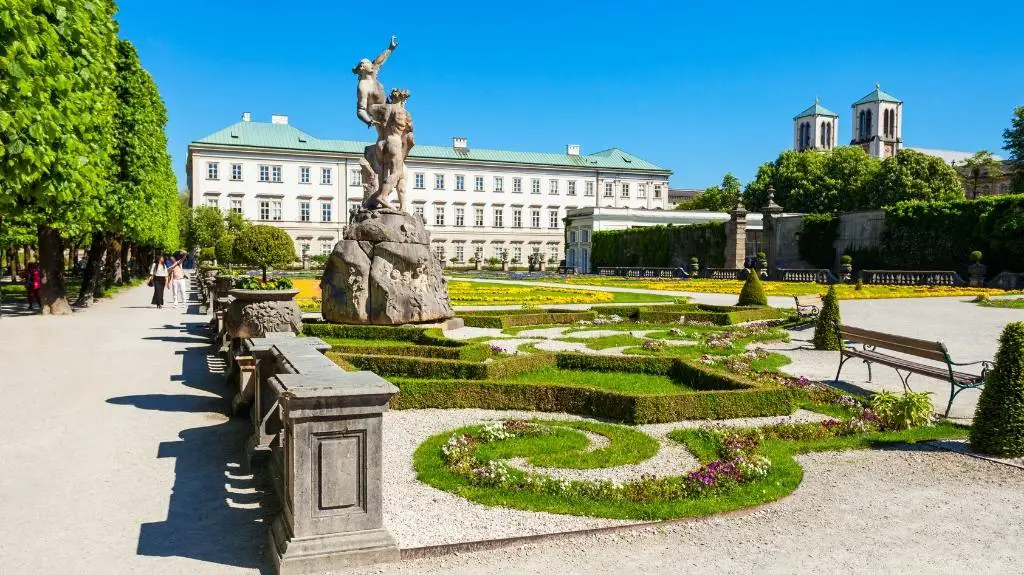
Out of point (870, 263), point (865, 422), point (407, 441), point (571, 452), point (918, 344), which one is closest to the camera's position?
point (571, 452)

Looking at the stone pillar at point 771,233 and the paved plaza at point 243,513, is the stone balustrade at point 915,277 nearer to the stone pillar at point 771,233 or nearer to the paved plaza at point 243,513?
the stone pillar at point 771,233

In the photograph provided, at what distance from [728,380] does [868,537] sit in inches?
155

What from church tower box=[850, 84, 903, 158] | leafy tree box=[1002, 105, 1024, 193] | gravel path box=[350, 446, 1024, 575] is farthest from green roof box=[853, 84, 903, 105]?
gravel path box=[350, 446, 1024, 575]

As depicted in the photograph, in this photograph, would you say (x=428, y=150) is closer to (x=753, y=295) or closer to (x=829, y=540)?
(x=753, y=295)

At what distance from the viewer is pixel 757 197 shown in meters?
58.6

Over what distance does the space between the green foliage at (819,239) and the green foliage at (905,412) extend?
1406 inches

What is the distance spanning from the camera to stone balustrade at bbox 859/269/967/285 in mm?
31484

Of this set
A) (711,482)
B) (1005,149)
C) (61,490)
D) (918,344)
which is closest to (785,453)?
(711,482)

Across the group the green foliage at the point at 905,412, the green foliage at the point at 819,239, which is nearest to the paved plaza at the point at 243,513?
the green foliage at the point at 905,412

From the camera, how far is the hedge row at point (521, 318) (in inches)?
612

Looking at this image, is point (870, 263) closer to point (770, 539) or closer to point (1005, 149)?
point (1005, 149)

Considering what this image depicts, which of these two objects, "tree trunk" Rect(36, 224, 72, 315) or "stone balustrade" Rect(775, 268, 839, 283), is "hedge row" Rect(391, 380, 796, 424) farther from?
"stone balustrade" Rect(775, 268, 839, 283)

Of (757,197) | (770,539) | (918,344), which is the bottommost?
(770,539)

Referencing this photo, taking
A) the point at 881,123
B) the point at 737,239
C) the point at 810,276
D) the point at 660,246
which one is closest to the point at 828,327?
the point at 810,276
